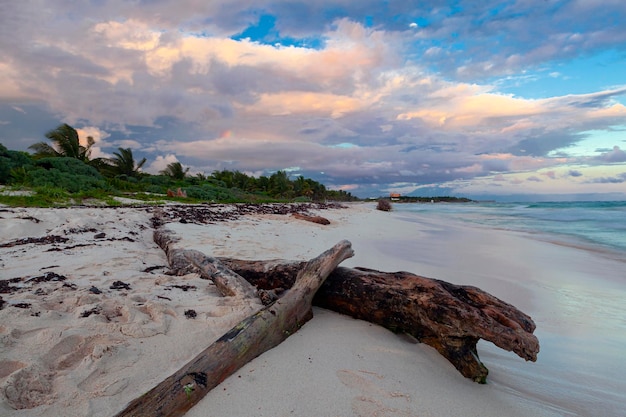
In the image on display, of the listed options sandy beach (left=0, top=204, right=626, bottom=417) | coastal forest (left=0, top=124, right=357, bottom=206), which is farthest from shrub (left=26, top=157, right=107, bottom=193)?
sandy beach (left=0, top=204, right=626, bottom=417)

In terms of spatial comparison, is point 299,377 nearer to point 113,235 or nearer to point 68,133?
point 113,235

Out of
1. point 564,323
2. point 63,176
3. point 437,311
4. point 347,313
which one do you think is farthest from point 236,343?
point 63,176

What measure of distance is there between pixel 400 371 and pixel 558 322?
104 inches

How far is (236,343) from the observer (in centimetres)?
216

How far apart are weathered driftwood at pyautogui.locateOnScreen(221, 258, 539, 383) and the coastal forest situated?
10.9 metres

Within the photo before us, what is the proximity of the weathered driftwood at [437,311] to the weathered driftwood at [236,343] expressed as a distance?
0.33m

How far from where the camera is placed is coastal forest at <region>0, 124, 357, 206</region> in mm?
13076

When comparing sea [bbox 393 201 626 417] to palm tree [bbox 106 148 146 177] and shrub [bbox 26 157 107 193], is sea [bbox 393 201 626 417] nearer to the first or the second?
shrub [bbox 26 157 107 193]

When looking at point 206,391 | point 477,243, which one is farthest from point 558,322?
point 477,243

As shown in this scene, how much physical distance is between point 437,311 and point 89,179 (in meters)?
20.7

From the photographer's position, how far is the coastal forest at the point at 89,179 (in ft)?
42.9

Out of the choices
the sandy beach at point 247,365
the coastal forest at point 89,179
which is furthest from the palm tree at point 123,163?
the sandy beach at point 247,365

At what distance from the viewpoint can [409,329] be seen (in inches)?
110

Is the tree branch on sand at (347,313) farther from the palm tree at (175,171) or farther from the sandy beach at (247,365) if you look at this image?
the palm tree at (175,171)
